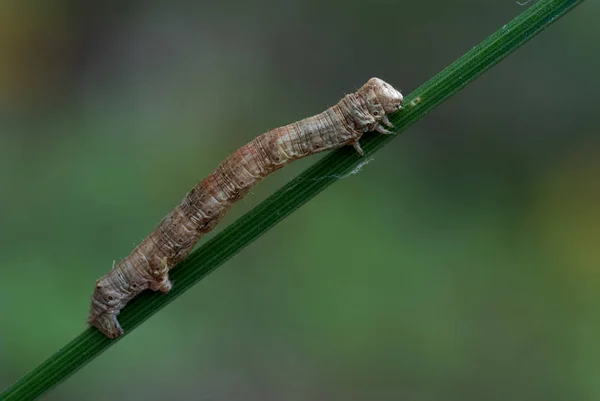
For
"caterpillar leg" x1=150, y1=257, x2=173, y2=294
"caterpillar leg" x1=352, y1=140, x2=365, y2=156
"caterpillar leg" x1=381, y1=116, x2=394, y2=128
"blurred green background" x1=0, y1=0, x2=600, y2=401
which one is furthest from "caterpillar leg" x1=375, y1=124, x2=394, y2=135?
"blurred green background" x1=0, y1=0, x2=600, y2=401

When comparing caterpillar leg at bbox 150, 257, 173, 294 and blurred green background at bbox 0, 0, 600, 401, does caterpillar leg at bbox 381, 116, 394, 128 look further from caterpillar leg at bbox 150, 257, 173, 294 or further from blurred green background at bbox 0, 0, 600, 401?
blurred green background at bbox 0, 0, 600, 401

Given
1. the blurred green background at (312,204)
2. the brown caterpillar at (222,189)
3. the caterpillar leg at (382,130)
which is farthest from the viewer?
the blurred green background at (312,204)

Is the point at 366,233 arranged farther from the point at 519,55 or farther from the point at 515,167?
the point at 519,55

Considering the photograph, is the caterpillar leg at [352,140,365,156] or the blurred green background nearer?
the caterpillar leg at [352,140,365,156]

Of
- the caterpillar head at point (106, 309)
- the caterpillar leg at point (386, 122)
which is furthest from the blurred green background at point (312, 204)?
the caterpillar leg at point (386, 122)

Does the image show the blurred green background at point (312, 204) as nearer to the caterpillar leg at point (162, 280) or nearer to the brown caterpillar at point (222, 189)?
the brown caterpillar at point (222, 189)

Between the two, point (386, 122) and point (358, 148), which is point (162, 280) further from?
point (386, 122)

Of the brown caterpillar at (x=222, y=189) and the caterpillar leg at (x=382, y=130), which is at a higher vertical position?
the brown caterpillar at (x=222, y=189)

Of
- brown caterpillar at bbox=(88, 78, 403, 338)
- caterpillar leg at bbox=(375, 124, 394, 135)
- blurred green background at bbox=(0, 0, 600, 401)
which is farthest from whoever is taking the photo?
blurred green background at bbox=(0, 0, 600, 401)

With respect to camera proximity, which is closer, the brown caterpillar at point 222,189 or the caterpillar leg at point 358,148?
the caterpillar leg at point 358,148
